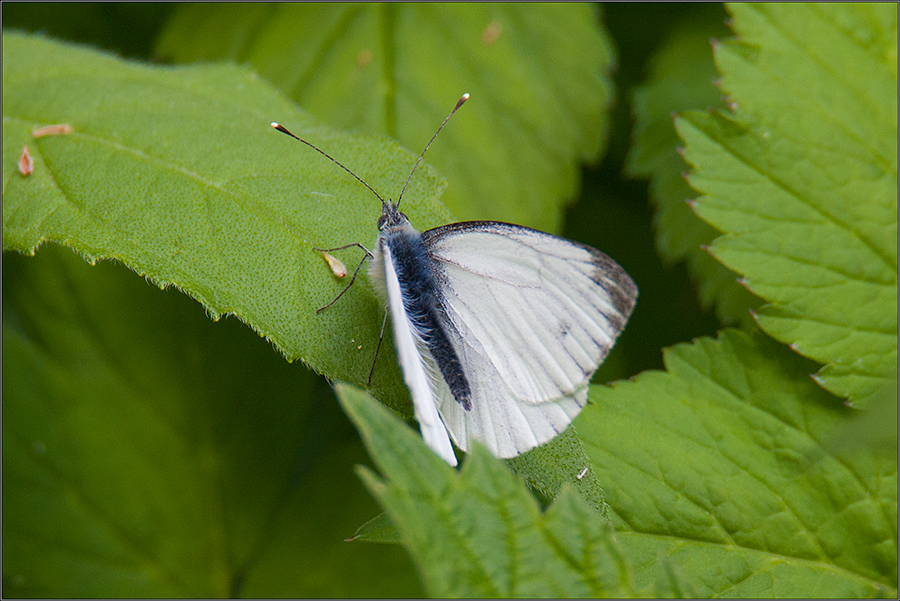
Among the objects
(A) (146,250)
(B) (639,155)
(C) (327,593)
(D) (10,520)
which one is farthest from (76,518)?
(B) (639,155)

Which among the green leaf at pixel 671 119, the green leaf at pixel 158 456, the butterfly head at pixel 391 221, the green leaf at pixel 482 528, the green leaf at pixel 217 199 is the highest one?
the green leaf at pixel 671 119

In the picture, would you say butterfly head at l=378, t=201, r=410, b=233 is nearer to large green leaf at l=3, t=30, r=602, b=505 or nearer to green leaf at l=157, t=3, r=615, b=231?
large green leaf at l=3, t=30, r=602, b=505

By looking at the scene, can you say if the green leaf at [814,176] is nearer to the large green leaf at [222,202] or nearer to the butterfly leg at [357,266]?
the large green leaf at [222,202]

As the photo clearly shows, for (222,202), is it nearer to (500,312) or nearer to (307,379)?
(500,312)

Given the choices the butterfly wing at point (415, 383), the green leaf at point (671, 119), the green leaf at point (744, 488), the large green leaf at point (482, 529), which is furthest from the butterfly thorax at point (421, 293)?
the green leaf at point (671, 119)

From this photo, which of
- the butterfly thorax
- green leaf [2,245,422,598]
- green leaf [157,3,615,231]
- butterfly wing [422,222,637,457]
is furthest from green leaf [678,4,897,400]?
green leaf [2,245,422,598]

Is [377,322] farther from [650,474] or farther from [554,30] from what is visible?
[554,30]
